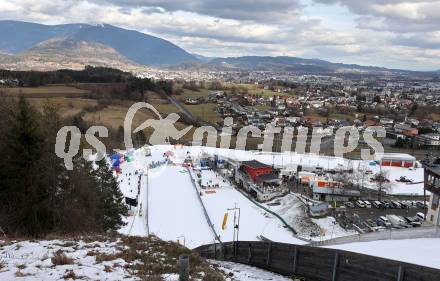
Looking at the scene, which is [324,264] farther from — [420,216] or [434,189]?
[420,216]

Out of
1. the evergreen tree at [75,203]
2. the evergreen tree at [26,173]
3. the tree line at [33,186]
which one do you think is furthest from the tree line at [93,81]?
the evergreen tree at [26,173]

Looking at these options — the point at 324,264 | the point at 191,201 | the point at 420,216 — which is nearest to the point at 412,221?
the point at 420,216

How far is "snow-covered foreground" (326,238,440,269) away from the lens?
6.27 meters

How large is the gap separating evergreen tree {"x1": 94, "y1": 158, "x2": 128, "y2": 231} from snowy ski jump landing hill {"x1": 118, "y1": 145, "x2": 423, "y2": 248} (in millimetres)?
969

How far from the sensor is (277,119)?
195 ft

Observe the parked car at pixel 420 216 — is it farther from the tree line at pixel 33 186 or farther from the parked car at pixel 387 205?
the tree line at pixel 33 186

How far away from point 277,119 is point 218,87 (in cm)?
4247

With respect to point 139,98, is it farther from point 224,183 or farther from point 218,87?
point 224,183

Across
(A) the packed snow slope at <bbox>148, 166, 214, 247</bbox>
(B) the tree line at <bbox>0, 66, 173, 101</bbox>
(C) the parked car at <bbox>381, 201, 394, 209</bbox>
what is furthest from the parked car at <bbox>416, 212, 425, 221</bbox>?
(B) the tree line at <bbox>0, 66, 173, 101</bbox>

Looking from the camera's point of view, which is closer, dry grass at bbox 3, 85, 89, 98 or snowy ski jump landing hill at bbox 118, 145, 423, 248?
snowy ski jump landing hill at bbox 118, 145, 423, 248

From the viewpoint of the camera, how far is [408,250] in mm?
7098

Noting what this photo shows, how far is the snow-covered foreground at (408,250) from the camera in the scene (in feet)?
20.6

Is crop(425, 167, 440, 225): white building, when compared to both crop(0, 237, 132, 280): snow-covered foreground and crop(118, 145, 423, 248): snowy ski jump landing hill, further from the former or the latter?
crop(0, 237, 132, 280): snow-covered foreground

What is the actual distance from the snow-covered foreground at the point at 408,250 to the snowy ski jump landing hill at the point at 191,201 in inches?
371
